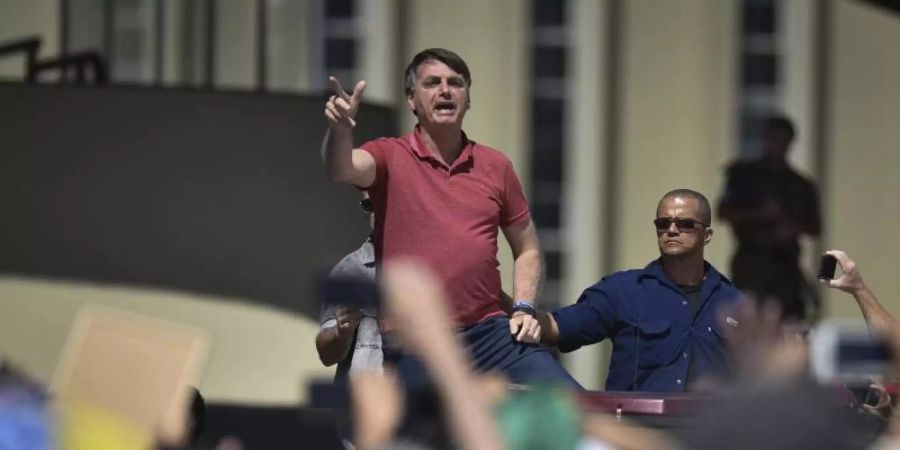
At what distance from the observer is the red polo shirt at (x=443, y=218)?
5.28m

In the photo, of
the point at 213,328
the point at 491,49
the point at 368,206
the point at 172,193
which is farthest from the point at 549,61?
the point at 368,206

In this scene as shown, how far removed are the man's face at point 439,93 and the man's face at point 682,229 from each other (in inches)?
27.8

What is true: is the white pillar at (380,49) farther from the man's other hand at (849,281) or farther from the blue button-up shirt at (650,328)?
the man's other hand at (849,281)

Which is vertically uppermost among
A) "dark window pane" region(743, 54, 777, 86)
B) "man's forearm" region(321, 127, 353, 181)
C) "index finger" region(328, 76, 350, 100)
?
"dark window pane" region(743, 54, 777, 86)

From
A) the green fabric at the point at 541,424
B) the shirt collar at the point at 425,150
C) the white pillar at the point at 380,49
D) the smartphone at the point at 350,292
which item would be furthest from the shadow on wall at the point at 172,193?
the green fabric at the point at 541,424

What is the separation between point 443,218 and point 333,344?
1.49 ft

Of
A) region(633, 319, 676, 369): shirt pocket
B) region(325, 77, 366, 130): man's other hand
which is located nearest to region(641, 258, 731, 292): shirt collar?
region(633, 319, 676, 369): shirt pocket

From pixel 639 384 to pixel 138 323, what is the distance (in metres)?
2.67

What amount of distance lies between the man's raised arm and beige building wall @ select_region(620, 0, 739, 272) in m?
7.34

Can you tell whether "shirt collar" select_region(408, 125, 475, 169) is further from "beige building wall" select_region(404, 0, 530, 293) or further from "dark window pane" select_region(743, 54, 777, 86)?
"dark window pane" select_region(743, 54, 777, 86)

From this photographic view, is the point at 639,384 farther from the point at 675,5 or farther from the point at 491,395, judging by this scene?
the point at 675,5

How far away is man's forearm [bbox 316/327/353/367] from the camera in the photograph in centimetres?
545

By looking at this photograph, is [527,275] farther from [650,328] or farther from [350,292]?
[350,292]

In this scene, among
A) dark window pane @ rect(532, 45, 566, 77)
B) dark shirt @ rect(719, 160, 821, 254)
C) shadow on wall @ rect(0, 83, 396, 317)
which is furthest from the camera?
dark window pane @ rect(532, 45, 566, 77)
